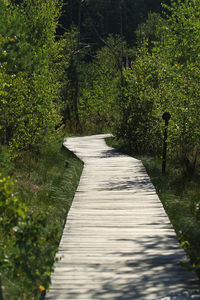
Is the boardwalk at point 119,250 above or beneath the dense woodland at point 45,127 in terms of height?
beneath

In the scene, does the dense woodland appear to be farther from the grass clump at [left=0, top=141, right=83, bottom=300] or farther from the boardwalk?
the boardwalk

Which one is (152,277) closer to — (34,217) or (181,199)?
(34,217)

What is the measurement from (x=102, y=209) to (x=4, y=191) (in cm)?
357

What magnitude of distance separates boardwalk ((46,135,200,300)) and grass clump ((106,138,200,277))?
198mm

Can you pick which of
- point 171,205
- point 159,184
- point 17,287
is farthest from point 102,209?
point 17,287

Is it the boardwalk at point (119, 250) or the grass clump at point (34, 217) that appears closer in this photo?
the grass clump at point (34, 217)

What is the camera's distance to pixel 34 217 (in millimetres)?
4875

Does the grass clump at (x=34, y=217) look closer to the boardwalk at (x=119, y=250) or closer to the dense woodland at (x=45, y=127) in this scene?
the dense woodland at (x=45, y=127)

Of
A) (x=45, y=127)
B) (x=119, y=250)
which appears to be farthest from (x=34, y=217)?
(x=45, y=127)

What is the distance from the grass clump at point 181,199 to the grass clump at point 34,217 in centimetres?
179

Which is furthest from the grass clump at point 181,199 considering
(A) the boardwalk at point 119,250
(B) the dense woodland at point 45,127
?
(A) the boardwalk at point 119,250

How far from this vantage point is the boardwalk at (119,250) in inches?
188

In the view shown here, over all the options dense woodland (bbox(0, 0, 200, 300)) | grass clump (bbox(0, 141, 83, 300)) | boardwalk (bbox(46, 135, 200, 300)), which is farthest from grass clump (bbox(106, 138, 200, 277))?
grass clump (bbox(0, 141, 83, 300))

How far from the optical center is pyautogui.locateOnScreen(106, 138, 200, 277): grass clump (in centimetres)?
621
